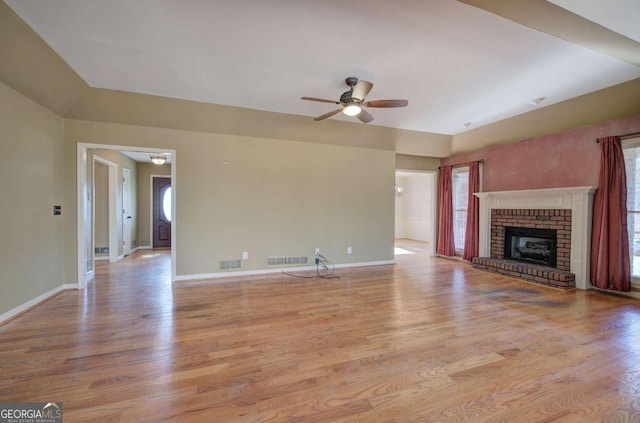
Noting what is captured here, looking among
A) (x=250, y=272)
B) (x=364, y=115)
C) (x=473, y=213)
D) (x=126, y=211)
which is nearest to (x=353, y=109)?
(x=364, y=115)

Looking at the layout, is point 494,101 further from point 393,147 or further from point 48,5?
point 48,5

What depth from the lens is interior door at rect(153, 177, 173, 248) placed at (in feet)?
25.6

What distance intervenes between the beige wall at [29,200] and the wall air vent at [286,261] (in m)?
2.97

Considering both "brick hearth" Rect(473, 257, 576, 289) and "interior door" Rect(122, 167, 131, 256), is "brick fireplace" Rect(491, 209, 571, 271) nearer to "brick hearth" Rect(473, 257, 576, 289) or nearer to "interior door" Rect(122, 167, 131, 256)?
"brick hearth" Rect(473, 257, 576, 289)

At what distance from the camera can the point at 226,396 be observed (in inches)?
66.8

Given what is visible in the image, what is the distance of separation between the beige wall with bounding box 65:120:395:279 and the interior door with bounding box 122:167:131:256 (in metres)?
2.89

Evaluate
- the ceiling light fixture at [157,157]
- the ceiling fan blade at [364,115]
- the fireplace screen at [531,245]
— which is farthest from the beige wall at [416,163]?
the ceiling light fixture at [157,157]

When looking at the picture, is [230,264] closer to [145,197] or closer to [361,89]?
[361,89]

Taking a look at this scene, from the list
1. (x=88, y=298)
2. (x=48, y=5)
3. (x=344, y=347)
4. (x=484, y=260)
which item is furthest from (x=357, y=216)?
(x=48, y=5)

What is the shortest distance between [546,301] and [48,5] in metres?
5.93

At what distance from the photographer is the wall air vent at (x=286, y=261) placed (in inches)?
192

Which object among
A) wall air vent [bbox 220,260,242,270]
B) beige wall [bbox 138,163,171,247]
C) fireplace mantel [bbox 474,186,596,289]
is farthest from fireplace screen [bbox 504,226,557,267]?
beige wall [bbox 138,163,171,247]

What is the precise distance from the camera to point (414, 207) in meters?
10.4

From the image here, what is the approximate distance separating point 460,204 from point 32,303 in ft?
24.7
